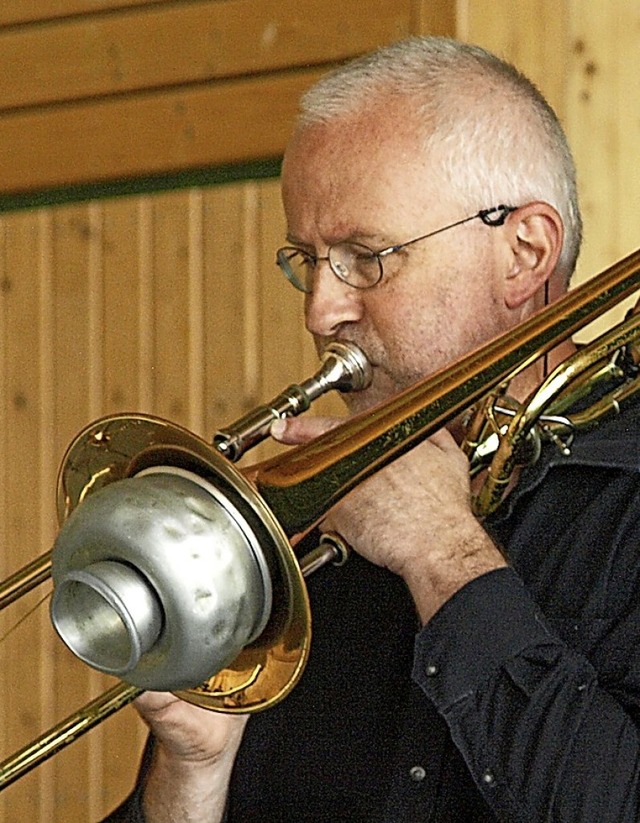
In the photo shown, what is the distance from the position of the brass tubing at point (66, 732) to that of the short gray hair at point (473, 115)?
586 millimetres

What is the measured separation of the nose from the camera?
61.6 inches

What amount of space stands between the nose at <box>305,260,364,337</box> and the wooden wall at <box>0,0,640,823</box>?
1.23 metres

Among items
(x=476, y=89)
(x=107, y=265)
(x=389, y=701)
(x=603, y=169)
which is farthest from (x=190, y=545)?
(x=107, y=265)

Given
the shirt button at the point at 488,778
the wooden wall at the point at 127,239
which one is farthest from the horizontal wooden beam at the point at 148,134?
the shirt button at the point at 488,778

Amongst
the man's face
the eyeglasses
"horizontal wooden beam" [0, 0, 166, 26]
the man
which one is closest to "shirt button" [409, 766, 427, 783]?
the man

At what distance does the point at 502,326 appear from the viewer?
63.2 inches

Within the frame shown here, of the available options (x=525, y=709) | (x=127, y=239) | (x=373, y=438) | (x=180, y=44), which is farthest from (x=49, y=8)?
(x=525, y=709)

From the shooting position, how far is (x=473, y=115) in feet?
5.32

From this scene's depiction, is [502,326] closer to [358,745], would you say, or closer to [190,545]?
[358,745]

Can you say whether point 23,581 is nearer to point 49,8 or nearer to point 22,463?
point 22,463

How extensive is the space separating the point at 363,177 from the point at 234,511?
0.50m

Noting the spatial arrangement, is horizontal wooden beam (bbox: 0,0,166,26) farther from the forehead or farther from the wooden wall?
the forehead

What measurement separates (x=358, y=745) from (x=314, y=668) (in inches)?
4.2

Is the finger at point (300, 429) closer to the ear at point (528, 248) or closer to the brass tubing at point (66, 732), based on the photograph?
the brass tubing at point (66, 732)
